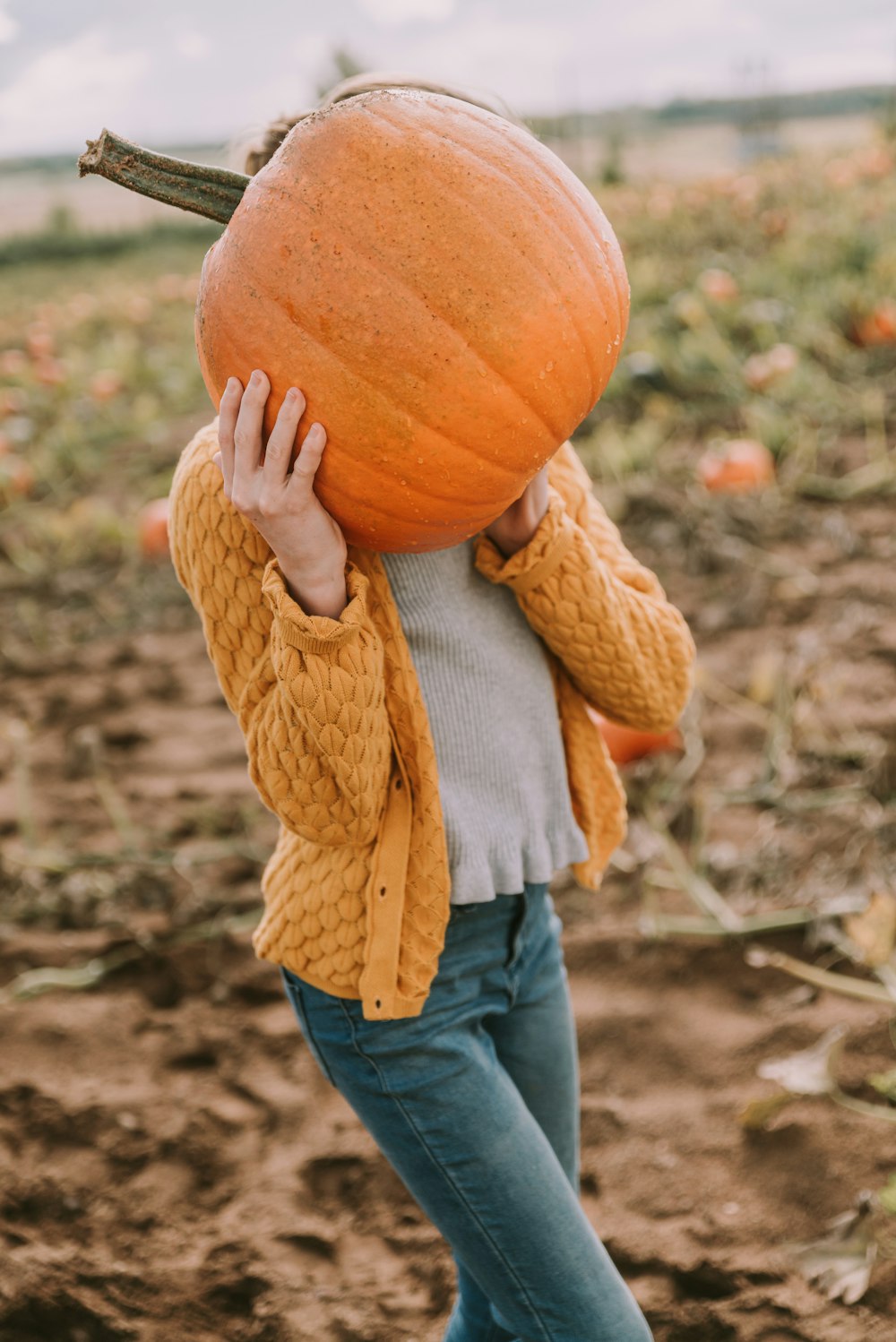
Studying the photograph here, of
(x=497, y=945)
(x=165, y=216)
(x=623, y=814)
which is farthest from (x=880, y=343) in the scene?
(x=165, y=216)

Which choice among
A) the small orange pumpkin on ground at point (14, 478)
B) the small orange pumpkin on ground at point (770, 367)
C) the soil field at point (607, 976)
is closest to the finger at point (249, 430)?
the soil field at point (607, 976)

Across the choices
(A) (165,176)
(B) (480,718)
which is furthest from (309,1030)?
(A) (165,176)

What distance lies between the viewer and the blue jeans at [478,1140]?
143 cm

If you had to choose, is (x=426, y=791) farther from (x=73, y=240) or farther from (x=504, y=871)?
(x=73, y=240)

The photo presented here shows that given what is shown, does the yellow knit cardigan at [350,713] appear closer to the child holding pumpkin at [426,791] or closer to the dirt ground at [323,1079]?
the child holding pumpkin at [426,791]

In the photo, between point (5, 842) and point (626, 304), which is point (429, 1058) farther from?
point (5, 842)

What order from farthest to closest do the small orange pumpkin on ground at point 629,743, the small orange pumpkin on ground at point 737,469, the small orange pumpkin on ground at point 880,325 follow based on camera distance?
the small orange pumpkin on ground at point 880,325 → the small orange pumpkin on ground at point 737,469 → the small orange pumpkin on ground at point 629,743

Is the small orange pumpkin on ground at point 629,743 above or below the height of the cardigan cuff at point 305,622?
below

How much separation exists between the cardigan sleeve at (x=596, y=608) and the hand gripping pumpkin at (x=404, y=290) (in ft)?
0.75

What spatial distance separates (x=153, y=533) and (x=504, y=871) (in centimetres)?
421

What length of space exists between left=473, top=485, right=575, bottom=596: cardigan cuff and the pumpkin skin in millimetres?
212

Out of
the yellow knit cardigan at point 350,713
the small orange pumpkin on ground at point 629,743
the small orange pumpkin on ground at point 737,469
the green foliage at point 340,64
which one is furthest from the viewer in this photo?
the green foliage at point 340,64

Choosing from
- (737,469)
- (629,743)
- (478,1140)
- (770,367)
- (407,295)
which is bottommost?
(629,743)

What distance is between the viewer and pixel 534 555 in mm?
1538
